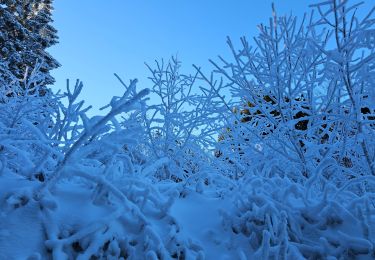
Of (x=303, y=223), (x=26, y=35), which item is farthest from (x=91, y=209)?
(x=26, y=35)

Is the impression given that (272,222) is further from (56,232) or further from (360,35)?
(360,35)

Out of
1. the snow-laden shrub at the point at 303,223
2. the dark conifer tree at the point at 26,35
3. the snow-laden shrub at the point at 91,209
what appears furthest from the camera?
the dark conifer tree at the point at 26,35

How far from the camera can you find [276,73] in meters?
2.93

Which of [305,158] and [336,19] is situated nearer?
[336,19]

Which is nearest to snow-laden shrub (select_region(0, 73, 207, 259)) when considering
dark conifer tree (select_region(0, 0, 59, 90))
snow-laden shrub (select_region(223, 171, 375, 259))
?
snow-laden shrub (select_region(223, 171, 375, 259))

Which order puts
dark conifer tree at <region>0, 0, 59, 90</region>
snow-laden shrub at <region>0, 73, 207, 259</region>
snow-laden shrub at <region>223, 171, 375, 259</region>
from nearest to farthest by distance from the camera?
snow-laden shrub at <region>0, 73, 207, 259</region>, snow-laden shrub at <region>223, 171, 375, 259</region>, dark conifer tree at <region>0, 0, 59, 90</region>

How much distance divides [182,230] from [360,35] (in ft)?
5.83

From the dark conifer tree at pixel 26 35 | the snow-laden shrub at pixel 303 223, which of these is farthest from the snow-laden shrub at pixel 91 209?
the dark conifer tree at pixel 26 35

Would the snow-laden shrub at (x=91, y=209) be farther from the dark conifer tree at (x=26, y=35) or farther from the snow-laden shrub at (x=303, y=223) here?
the dark conifer tree at (x=26, y=35)

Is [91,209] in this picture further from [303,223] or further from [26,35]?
[26,35]

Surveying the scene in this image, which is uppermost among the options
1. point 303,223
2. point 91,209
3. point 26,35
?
point 26,35

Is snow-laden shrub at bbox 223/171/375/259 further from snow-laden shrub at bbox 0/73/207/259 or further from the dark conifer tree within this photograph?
the dark conifer tree

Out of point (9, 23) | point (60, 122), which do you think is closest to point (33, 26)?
point (9, 23)

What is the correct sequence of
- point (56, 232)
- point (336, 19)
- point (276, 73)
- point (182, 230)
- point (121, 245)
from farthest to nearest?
point (276, 73) → point (336, 19) → point (182, 230) → point (121, 245) → point (56, 232)
